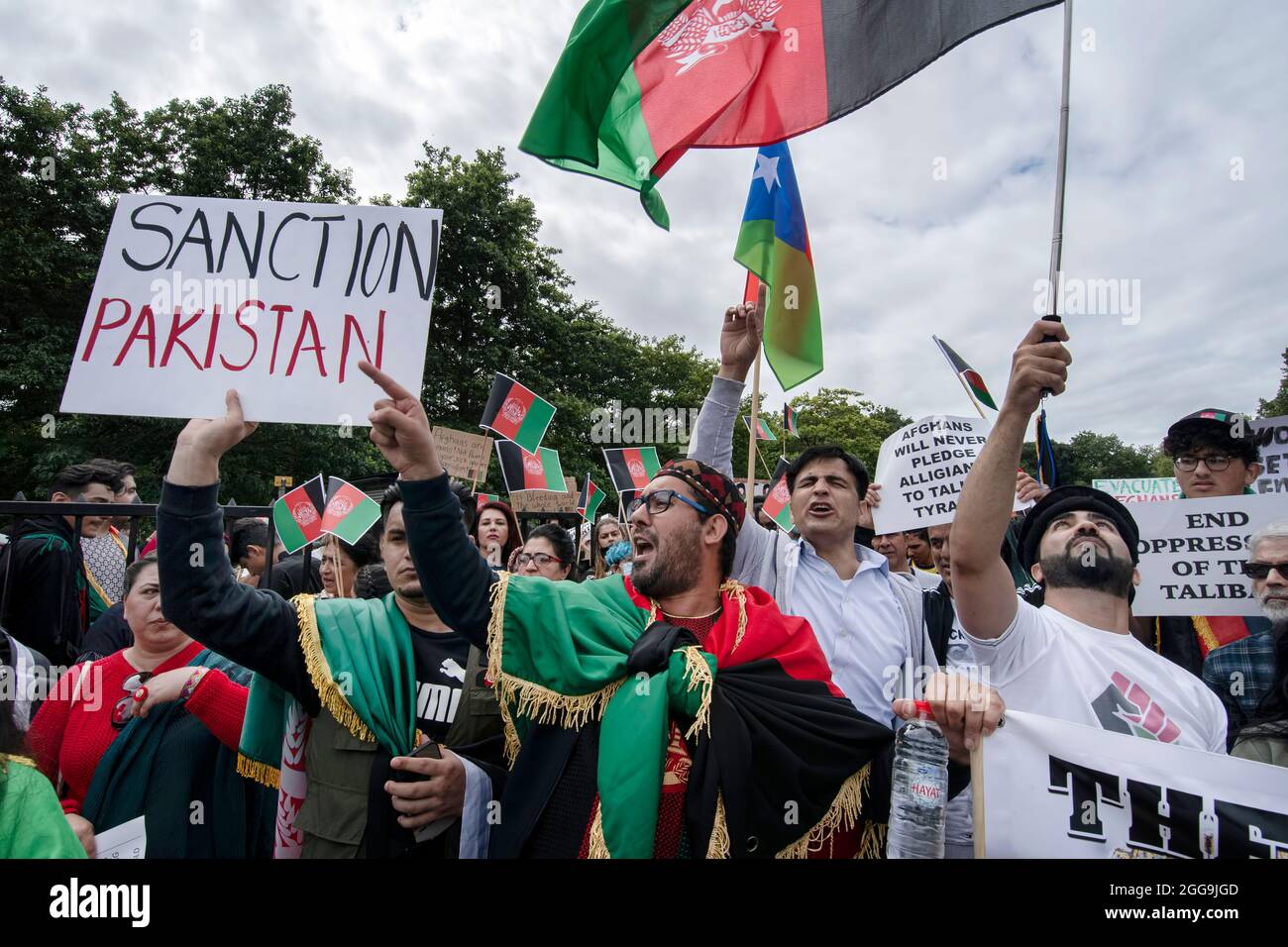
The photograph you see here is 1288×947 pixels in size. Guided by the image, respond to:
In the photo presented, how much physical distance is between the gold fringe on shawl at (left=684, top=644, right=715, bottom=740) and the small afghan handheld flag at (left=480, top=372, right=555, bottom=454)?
5409 millimetres

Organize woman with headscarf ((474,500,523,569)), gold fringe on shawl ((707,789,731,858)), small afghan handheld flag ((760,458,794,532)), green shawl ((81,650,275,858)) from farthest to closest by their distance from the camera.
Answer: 1. small afghan handheld flag ((760,458,794,532))
2. woman with headscarf ((474,500,523,569))
3. green shawl ((81,650,275,858))
4. gold fringe on shawl ((707,789,731,858))

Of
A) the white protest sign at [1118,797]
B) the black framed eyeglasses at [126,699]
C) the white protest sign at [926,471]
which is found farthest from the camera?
the white protest sign at [926,471]

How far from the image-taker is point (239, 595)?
212 cm

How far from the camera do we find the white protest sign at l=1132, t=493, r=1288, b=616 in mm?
2973

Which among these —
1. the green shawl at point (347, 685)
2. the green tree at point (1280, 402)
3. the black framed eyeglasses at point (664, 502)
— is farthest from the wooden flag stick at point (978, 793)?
the green tree at point (1280, 402)

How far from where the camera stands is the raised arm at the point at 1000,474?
196cm

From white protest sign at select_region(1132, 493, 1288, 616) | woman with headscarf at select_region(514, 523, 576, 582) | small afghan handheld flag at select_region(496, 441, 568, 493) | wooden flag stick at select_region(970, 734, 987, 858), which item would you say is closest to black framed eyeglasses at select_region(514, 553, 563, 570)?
woman with headscarf at select_region(514, 523, 576, 582)

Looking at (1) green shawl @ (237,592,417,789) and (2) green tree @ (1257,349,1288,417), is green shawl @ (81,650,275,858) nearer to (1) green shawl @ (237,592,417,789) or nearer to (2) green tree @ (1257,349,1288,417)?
(1) green shawl @ (237,592,417,789)

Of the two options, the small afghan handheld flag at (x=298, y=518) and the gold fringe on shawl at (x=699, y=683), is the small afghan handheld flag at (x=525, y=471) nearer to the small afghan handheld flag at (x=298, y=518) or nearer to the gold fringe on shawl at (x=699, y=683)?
the small afghan handheld flag at (x=298, y=518)

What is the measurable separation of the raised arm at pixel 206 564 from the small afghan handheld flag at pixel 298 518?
4141 millimetres

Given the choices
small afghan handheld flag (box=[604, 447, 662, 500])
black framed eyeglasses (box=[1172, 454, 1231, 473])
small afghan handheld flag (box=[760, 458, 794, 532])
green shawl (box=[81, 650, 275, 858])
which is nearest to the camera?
green shawl (box=[81, 650, 275, 858])

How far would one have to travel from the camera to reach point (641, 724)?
1.96m
